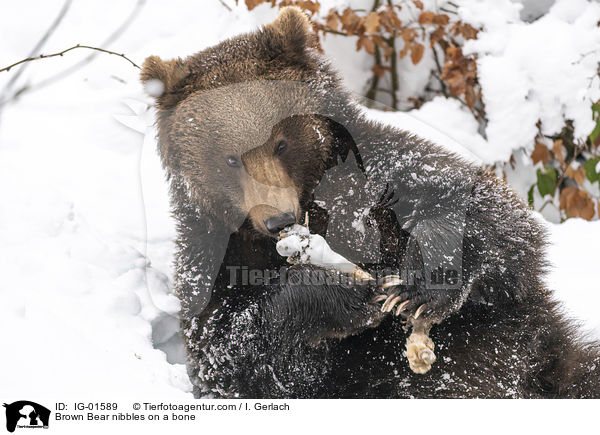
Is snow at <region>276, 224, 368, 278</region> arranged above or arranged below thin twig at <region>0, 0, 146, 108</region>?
below

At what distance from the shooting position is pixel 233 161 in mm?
1932

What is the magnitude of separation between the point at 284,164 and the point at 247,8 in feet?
4.09

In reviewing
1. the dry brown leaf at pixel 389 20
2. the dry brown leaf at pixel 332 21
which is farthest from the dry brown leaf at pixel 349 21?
the dry brown leaf at pixel 389 20

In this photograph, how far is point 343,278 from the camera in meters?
2.03

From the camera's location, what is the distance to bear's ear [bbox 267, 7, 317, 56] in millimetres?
2045

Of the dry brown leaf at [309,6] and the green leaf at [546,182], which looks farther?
the green leaf at [546,182]

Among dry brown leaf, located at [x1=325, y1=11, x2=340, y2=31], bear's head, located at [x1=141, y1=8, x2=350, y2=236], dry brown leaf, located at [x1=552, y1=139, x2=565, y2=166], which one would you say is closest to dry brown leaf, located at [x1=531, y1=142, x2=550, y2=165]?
dry brown leaf, located at [x1=552, y1=139, x2=565, y2=166]

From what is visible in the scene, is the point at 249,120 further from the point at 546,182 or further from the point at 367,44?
the point at 546,182

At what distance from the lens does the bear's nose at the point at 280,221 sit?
1749mm

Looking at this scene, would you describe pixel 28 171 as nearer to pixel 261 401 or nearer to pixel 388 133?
pixel 261 401

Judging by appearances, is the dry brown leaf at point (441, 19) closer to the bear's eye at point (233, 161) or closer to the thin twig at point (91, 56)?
the thin twig at point (91, 56)

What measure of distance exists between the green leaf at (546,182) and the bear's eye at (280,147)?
1.90 m

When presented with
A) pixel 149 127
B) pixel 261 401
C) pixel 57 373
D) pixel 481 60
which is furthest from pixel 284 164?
pixel 481 60

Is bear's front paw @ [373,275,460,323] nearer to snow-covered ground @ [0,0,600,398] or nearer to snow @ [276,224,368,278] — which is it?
snow @ [276,224,368,278]
